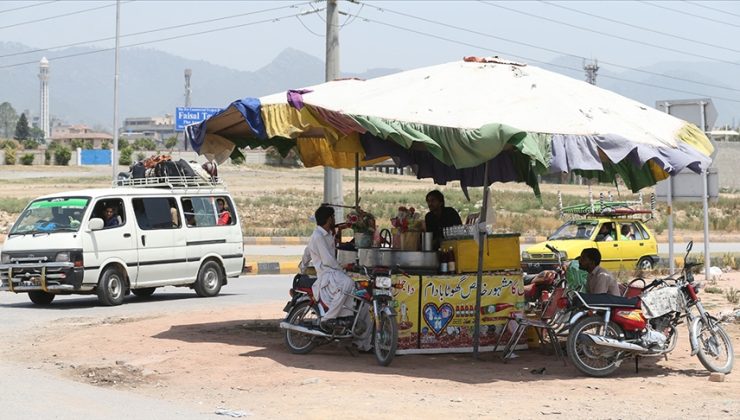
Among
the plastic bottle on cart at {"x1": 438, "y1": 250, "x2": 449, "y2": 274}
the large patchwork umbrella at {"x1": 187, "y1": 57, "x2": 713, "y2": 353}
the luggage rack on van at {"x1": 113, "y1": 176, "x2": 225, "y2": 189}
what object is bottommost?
the plastic bottle on cart at {"x1": 438, "y1": 250, "x2": 449, "y2": 274}

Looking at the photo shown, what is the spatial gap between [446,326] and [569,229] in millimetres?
15189

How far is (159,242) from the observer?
19891 mm

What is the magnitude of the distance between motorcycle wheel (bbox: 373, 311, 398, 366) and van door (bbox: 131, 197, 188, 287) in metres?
8.30

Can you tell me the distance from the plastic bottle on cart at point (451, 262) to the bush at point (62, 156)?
9773cm

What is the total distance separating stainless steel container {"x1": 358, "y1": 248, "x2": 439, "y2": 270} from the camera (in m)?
12.7

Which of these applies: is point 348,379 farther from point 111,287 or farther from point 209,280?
point 209,280

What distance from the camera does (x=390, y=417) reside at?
30.5 feet

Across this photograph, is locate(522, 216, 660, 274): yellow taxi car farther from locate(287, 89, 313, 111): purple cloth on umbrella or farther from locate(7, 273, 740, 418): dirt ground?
locate(287, 89, 313, 111): purple cloth on umbrella

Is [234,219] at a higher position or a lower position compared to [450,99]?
lower

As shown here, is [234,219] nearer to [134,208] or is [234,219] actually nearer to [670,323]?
[134,208]

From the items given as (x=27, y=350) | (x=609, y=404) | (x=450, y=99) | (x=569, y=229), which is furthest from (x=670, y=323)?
(x=569, y=229)

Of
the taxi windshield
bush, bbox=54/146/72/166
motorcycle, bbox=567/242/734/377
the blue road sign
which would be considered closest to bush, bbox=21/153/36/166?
bush, bbox=54/146/72/166

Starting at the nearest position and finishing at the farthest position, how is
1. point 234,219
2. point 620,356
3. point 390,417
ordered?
1. point 390,417
2. point 620,356
3. point 234,219

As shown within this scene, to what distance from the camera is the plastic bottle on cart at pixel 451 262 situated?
12.9 metres
